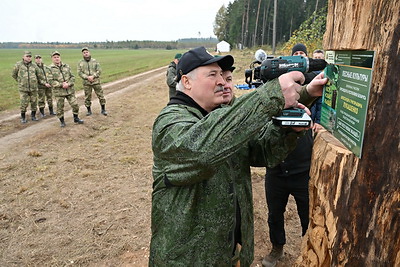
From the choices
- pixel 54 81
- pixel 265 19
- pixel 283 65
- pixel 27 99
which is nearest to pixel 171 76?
pixel 54 81

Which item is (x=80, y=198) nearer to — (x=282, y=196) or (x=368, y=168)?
(x=282, y=196)

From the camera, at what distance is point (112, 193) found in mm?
5184

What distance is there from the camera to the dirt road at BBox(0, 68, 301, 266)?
146 inches

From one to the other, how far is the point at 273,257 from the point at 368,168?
2.35 m

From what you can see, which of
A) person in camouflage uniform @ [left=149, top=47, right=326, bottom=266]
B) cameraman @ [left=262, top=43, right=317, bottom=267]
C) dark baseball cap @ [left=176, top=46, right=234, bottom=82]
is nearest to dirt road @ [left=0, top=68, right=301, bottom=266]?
cameraman @ [left=262, top=43, right=317, bottom=267]

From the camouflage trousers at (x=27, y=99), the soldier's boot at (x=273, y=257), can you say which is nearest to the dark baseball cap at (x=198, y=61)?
the soldier's boot at (x=273, y=257)

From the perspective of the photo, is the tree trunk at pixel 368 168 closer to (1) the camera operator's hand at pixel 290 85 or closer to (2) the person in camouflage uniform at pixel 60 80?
(1) the camera operator's hand at pixel 290 85

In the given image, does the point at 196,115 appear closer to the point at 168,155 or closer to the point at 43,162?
the point at 168,155

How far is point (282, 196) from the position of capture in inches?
121

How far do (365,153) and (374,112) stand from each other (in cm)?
19

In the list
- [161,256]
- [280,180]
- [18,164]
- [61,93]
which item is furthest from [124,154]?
[161,256]

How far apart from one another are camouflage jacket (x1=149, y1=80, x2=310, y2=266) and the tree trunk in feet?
1.20

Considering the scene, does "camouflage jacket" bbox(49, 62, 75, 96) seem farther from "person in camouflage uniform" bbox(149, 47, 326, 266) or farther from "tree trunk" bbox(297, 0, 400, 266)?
"tree trunk" bbox(297, 0, 400, 266)

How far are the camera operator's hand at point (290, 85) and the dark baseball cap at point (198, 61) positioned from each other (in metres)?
0.43
